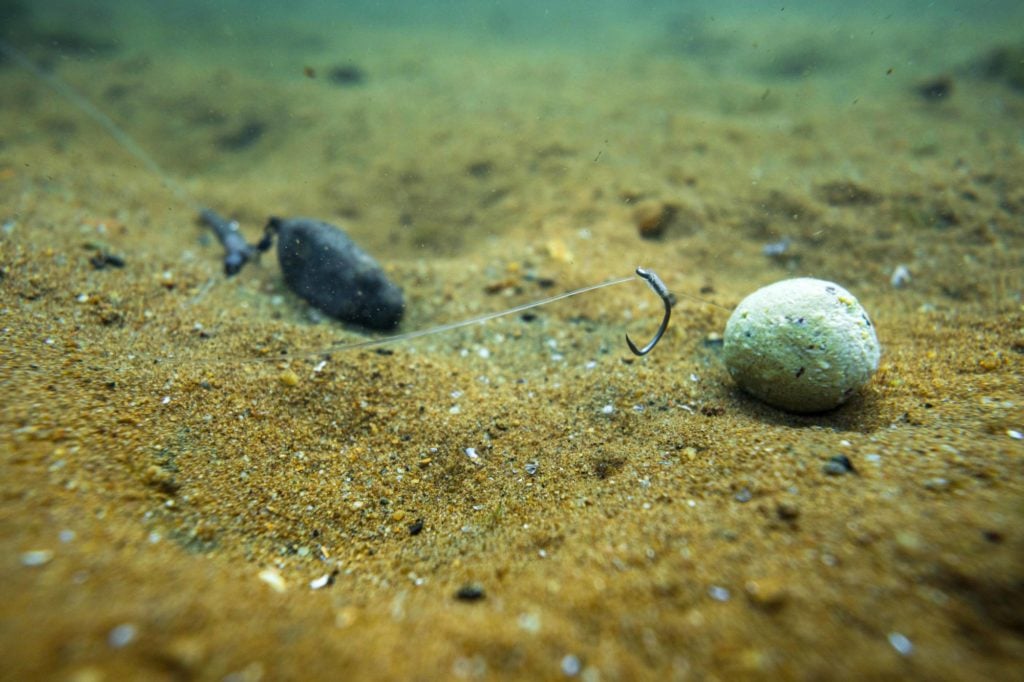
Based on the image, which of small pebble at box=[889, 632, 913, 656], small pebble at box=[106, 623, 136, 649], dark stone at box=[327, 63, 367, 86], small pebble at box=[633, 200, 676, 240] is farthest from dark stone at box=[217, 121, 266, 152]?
small pebble at box=[889, 632, 913, 656]

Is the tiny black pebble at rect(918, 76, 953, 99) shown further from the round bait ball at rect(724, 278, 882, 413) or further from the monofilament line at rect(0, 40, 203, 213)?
the monofilament line at rect(0, 40, 203, 213)

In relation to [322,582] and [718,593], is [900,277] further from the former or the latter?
[322,582]

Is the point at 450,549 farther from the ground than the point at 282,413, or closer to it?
closer to it

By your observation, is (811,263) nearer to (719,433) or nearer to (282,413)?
(719,433)

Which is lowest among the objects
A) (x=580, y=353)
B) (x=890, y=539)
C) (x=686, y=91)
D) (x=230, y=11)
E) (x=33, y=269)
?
(x=890, y=539)

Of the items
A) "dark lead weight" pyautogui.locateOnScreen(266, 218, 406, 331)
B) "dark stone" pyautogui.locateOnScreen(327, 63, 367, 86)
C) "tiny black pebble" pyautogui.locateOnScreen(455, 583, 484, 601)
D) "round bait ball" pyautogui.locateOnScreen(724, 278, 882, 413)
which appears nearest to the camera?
"tiny black pebble" pyautogui.locateOnScreen(455, 583, 484, 601)

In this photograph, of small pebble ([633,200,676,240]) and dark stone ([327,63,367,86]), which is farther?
dark stone ([327,63,367,86])

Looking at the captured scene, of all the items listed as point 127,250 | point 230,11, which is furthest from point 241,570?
point 230,11
